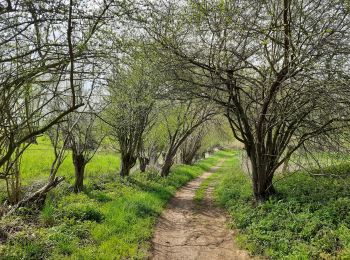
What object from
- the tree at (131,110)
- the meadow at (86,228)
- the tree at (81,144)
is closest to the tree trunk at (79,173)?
the tree at (81,144)

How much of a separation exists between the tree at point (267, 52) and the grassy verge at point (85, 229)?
12.9ft

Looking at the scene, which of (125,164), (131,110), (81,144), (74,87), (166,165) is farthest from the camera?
(166,165)

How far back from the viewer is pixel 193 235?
8562 millimetres

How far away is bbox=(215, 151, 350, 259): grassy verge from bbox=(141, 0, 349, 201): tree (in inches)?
40.8

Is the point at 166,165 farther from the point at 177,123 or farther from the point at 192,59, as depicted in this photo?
the point at 192,59

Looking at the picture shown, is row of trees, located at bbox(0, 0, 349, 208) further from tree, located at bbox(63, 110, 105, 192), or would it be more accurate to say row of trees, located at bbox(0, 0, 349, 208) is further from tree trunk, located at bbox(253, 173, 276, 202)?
tree, located at bbox(63, 110, 105, 192)

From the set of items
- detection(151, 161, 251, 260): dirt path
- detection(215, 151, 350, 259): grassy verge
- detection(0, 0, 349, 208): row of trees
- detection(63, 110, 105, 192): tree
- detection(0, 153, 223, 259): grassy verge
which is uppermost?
detection(0, 0, 349, 208): row of trees

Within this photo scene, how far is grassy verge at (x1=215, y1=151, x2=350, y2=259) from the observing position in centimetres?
625

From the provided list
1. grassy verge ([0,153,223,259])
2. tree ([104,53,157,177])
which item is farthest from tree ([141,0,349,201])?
grassy verge ([0,153,223,259])

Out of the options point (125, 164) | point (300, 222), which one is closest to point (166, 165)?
point (125, 164)

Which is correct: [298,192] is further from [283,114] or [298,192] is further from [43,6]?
[43,6]

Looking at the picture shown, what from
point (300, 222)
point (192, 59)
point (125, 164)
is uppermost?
point (192, 59)

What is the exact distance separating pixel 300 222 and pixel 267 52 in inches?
174

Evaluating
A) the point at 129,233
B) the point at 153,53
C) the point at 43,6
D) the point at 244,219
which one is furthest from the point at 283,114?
the point at 43,6
